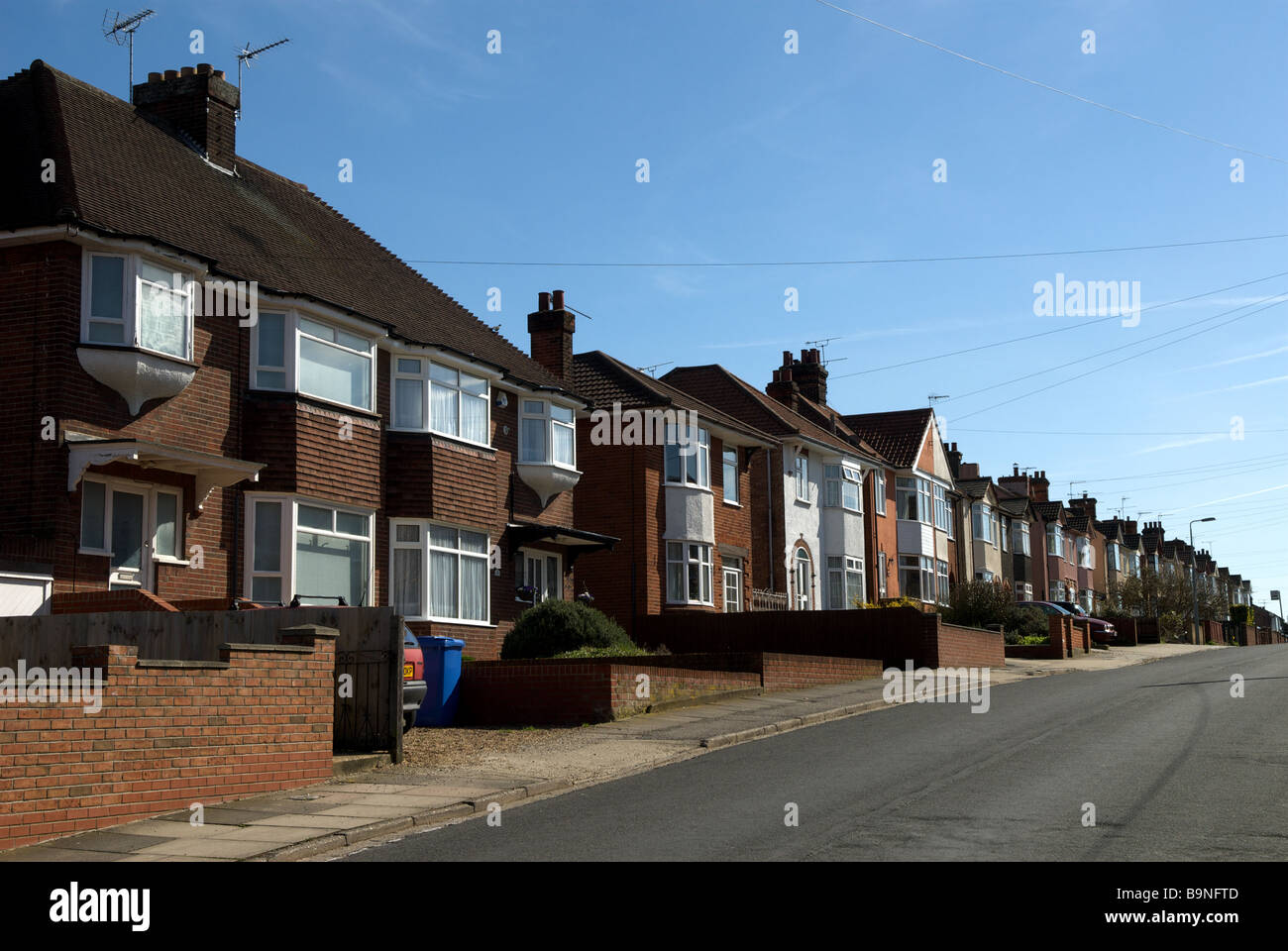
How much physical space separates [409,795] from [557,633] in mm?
9034

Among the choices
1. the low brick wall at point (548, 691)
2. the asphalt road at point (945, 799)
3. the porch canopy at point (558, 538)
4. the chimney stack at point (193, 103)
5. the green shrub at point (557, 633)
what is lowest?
the asphalt road at point (945, 799)

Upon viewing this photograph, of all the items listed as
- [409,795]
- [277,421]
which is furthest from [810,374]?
[409,795]

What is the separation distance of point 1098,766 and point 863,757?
2.50 metres

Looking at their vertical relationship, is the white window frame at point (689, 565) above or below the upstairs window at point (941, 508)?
below

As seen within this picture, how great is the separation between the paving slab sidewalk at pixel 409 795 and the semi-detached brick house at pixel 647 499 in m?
12.4

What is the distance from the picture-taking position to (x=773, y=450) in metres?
38.7

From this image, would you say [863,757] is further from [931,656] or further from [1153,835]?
[931,656]

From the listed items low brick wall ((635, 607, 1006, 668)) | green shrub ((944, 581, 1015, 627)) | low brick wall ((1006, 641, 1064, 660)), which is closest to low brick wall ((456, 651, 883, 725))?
low brick wall ((635, 607, 1006, 668))

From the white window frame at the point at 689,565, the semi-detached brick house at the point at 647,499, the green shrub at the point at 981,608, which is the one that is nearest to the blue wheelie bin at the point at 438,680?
the semi-detached brick house at the point at 647,499

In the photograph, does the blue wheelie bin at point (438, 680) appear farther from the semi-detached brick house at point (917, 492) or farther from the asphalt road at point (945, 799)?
the semi-detached brick house at point (917, 492)

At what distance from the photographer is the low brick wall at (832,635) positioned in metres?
29.1

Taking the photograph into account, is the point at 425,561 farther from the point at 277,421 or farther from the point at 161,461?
the point at 161,461

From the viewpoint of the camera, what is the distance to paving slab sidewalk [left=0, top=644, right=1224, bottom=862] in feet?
31.9
